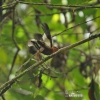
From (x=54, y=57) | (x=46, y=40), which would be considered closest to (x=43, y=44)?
(x=46, y=40)

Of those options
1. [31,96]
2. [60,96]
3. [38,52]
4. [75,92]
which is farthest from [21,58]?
[38,52]

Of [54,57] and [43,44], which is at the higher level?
[43,44]

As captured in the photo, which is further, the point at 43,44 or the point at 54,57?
Answer: the point at 54,57

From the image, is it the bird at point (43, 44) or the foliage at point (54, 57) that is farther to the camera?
the foliage at point (54, 57)

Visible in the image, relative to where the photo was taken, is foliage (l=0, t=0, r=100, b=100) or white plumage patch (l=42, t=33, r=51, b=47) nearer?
white plumage patch (l=42, t=33, r=51, b=47)

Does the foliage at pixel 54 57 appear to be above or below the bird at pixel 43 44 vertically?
below

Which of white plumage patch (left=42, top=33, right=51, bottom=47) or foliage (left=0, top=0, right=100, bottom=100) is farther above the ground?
white plumage patch (left=42, top=33, right=51, bottom=47)

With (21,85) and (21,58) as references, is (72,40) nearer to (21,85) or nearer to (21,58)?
(21,58)

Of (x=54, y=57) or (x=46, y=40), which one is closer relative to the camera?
(x=46, y=40)

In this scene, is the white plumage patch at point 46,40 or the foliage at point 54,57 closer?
the white plumage patch at point 46,40

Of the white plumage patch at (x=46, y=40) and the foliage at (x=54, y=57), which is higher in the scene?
the white plumage patch at (x=46, y=40)

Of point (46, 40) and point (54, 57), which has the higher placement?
point (46, 40)

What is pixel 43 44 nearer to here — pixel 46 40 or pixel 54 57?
pixel 46 40

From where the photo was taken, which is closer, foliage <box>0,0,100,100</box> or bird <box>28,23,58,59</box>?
bird <box>28,23,58,59</box>
